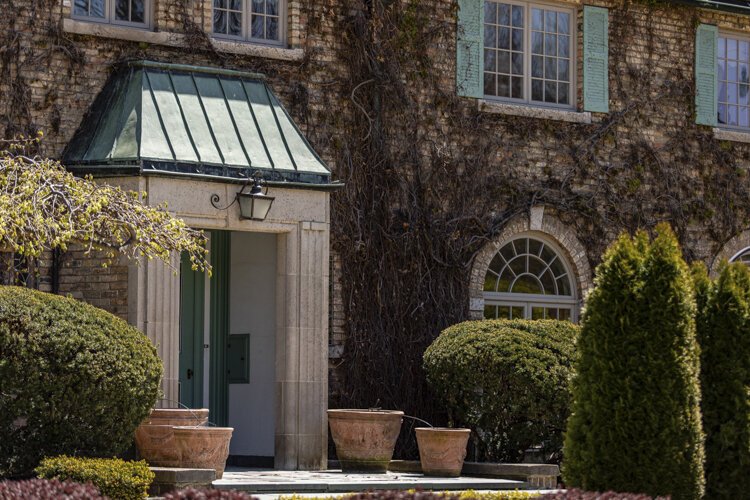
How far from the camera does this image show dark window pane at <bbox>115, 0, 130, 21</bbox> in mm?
15703

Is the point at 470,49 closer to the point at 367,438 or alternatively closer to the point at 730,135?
the point at 730,135

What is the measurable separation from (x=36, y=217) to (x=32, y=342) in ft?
3.68

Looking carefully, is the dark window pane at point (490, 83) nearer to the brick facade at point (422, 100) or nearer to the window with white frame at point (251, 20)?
the brick facade at point (422, 100)

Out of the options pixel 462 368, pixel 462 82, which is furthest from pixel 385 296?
A: pixel 462 82

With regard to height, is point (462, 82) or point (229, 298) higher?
point (462, 82)

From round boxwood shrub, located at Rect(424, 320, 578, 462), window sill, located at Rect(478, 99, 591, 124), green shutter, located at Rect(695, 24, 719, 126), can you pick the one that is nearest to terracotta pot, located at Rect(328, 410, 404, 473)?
round boxwood shrub, located at Rect(424, 320, 578, 462)

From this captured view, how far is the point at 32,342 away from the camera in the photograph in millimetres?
11906

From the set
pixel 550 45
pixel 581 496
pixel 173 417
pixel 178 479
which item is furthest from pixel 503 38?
pixel 581 496

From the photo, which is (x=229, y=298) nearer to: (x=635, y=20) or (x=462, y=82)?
(x=462, y=82)

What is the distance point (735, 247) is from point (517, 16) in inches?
171

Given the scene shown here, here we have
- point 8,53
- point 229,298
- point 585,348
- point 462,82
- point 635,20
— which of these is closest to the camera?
point 585,348

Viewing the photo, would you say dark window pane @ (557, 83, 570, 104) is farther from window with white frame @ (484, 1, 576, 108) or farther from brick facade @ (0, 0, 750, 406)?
brick facade @ (0, 0, 750, 406)

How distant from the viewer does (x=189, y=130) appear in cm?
1505

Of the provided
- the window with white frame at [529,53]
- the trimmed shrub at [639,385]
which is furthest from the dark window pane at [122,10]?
the trimmed shrub at [639,385]
